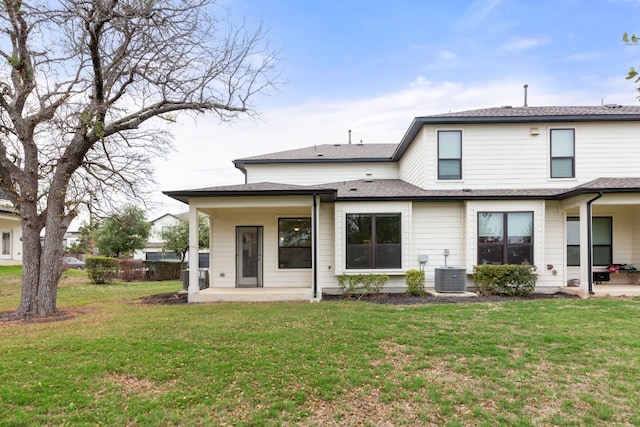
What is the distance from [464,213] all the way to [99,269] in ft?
52.8

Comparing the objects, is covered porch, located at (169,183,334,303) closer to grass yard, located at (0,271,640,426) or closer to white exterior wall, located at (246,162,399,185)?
white exterior wall, located at (246,162,399,185)

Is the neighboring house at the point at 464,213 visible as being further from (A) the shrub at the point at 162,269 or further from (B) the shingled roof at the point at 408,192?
(A) the shrub at the point at 162,269

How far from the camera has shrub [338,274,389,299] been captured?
10.4m

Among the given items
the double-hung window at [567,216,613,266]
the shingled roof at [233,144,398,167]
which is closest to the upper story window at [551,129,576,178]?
the double-hung window at [567,216,613,266]

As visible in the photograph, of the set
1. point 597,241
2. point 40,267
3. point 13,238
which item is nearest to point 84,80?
point 40,267

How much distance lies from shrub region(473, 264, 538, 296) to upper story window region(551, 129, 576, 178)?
11.4ft

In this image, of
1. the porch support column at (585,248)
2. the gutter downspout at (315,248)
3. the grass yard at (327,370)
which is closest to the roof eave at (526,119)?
the porch support column at (585,248)

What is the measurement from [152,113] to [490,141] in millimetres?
9930

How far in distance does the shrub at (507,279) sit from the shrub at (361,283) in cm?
280

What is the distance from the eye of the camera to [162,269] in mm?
20016

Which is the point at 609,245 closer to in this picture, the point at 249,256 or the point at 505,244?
the point at 505,244

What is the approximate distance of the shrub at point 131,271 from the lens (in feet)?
62.1

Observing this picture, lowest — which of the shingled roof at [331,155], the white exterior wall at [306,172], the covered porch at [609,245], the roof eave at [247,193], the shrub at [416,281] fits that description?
the shrub at [416,281]

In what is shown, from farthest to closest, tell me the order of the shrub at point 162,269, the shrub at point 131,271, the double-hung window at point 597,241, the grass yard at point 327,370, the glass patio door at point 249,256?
the shrub at point 162,269
the shrub at point 131,271
the glass patio door at point 249,256
the double-hung window at point 597,241
the grass yard at point 327,370
